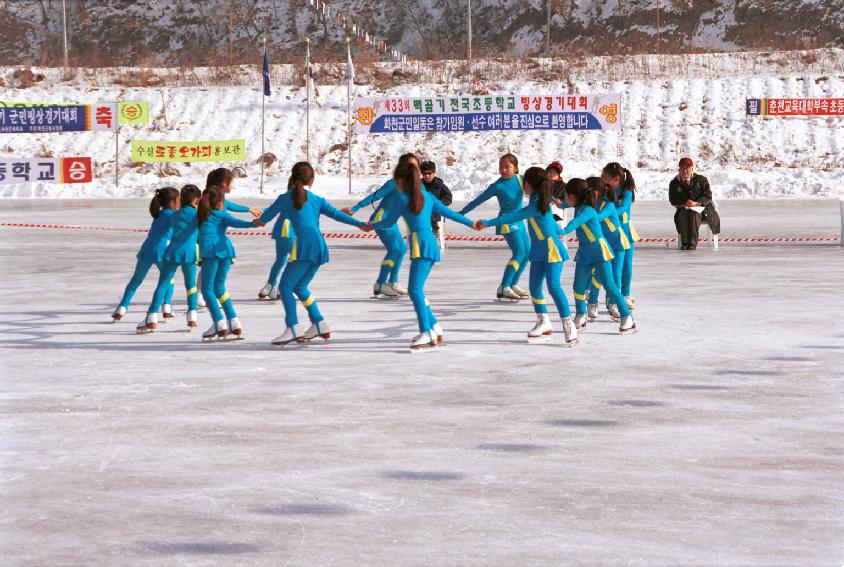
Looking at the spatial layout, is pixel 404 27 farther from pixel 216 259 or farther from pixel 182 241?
pixel 216 259

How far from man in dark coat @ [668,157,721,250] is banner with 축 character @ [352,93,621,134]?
89.6 feet

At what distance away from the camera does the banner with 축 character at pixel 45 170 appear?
45594mm

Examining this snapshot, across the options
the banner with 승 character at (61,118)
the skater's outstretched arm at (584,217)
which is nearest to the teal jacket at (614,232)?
the skater's outstretched arm at (584,217)

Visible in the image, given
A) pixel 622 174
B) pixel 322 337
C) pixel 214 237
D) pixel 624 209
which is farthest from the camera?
pixel 624 209

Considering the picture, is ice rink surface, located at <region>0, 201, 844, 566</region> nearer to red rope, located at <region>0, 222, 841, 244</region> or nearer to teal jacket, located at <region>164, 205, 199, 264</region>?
teal jacket, located at <region>164, 205, 199, 264</region>

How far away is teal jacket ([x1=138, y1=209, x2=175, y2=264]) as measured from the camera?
11859 mm

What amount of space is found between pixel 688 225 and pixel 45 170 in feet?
103

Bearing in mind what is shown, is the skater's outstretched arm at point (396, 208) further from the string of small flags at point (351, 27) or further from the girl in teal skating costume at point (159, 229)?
the string of small flags at point (351, 27)

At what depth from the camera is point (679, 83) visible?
5991 cm

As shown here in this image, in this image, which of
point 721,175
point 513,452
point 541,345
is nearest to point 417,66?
point 721,175

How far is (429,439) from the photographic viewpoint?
705 cm

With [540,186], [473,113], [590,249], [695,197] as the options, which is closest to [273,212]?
[540,186]

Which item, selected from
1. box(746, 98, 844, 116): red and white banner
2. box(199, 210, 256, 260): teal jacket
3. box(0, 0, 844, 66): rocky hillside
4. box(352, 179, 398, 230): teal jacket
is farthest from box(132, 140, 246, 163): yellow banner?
box(199, 210, 256, 260): teal jacket

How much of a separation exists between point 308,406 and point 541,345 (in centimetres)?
318
